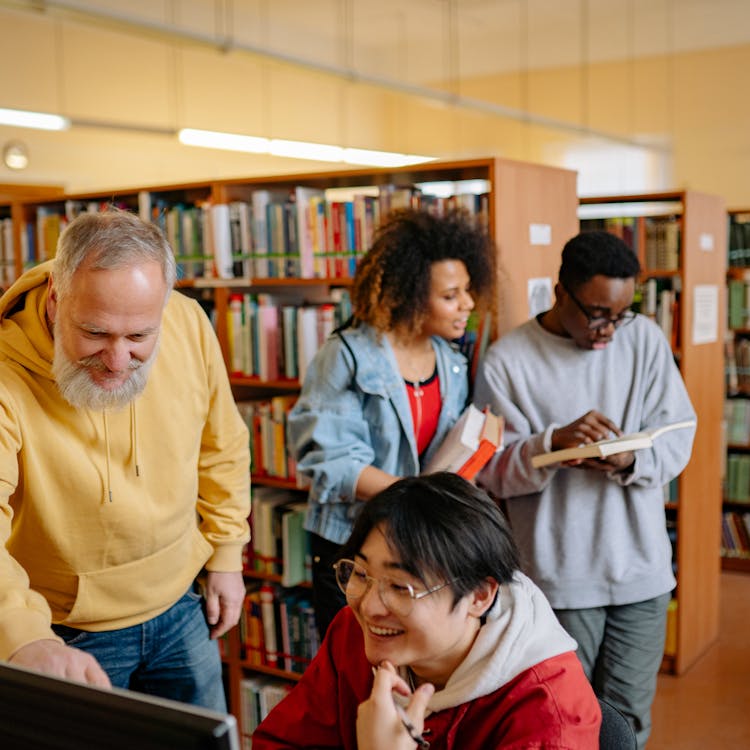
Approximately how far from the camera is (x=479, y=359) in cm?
298

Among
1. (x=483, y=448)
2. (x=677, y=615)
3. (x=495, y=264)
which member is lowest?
(x=677, y=615)

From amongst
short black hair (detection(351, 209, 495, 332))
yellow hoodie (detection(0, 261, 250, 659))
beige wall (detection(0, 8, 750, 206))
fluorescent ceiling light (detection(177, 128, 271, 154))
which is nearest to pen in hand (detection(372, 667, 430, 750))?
yellow hoodie (detection(0, 261, 250, 659))

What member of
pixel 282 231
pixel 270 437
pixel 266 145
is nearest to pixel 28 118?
pixel 266 145

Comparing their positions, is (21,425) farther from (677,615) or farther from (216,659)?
(677,615)

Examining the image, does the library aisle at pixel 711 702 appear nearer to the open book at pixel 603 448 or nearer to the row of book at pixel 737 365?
the row of book at pixel 737 365

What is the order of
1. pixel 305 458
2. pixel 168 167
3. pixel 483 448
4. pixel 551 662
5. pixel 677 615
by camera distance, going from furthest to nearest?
1. pixel 168 167
2. pixel 677 615
3. pixel 305 458
4. pixel 483 448
5. pixel 551 662

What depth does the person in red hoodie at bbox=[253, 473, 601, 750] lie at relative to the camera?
4.83ft

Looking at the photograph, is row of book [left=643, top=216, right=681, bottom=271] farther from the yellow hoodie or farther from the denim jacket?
the yellow hoodie

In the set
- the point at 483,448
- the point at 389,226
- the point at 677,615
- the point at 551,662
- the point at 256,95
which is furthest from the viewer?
the point at 256,95

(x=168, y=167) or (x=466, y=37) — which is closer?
(x=168, y=167)

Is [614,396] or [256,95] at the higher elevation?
[256,95]

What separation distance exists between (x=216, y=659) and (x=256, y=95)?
308 inches

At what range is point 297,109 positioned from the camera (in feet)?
32.1

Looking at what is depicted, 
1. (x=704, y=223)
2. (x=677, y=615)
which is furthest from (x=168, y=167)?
(x=677, y=615)
